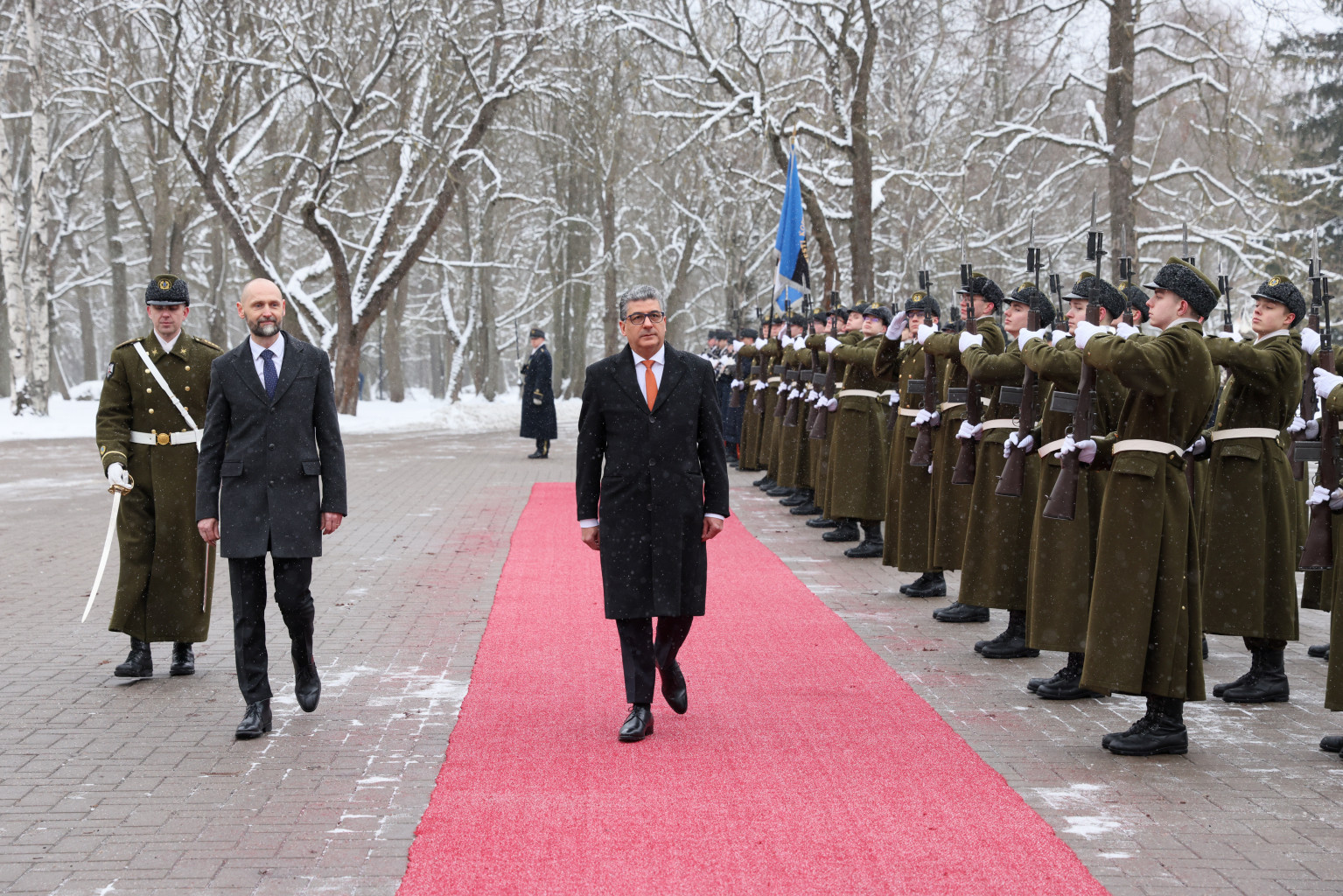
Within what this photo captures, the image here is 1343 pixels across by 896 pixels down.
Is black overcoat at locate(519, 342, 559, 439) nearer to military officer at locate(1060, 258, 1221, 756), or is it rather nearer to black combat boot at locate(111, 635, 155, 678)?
black combat boot at locate(111, 635, 155, 678)

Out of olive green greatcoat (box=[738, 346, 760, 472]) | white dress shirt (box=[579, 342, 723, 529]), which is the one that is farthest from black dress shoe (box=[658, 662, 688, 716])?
olive green greatcoat (box=[738, 346, 760, 472])

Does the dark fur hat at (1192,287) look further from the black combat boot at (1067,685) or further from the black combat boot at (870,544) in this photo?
the black combat boot at (870,544)

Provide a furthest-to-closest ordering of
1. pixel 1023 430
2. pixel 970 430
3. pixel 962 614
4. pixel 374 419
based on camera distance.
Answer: pixel 374 419 → pixel 962 614 → pixel 970 430 → pixel 1023 430

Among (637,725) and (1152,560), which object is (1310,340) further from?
(637,725)

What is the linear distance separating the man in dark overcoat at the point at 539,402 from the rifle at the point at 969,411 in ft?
45.1

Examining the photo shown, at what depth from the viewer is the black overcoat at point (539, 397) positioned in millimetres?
21438

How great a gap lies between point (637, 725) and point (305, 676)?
1.58 metres

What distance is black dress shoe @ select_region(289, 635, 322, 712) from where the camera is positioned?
601 cm

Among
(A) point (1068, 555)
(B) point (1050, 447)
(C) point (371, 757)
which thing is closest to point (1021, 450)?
(B) point (1050, 447)

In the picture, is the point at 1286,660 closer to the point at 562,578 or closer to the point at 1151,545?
the point at 1151,545

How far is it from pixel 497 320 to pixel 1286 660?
40445 millimetres

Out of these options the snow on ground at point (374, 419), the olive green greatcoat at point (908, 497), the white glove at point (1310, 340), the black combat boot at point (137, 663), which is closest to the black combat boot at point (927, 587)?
the olive green greatcoat at point (908, 497)

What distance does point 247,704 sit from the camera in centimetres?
584

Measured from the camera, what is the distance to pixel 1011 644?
7.44 meters
